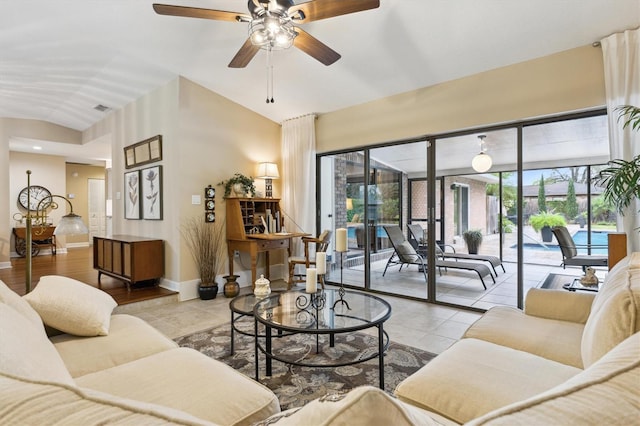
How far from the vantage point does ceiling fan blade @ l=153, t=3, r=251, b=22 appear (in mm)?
2278

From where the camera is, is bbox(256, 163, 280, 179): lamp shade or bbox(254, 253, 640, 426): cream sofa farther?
bbox(256, 163, 280, 179): lamp shade

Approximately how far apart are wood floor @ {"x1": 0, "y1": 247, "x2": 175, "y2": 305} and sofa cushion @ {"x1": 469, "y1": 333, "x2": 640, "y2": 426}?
13.9ft

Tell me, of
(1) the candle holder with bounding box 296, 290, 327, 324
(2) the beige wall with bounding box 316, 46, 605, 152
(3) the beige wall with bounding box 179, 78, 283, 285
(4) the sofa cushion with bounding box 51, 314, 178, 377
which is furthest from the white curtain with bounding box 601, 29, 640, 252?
(3) the beige wall with bounding box 179, 78, 283, 285

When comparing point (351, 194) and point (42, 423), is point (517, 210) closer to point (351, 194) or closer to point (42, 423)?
point (351, 194)

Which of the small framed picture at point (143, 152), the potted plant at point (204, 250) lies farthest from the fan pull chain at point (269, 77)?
the potted plant at point (204, 250)

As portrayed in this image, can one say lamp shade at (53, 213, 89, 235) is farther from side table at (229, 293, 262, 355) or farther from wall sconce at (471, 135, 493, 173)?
wall sconce at (471, 135, 493, 173)

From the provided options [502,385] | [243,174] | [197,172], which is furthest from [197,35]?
[502,385]

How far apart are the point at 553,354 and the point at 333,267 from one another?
405 centimetres

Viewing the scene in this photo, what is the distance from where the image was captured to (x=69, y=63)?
4070 mm

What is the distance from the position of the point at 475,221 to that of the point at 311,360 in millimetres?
3473

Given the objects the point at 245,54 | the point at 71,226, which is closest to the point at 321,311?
the point at 71,226

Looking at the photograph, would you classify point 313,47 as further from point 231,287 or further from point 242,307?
point 231,287

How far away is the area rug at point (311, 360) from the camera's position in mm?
2121

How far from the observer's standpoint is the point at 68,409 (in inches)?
18.0
